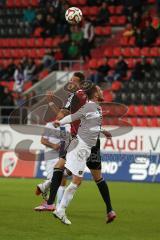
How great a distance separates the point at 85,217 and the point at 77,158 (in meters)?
1.54

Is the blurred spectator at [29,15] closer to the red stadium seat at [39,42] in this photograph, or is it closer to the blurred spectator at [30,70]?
the red stadium seat at [39,42]

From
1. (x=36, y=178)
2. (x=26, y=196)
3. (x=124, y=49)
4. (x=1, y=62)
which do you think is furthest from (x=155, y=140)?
(x=1, y=62)

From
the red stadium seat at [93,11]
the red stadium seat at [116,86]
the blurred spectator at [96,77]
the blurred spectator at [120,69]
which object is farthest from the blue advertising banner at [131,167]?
the red stadium seat at [93,11]

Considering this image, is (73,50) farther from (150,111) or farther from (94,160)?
(94,160)

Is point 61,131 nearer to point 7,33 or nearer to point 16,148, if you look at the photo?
point 16,148

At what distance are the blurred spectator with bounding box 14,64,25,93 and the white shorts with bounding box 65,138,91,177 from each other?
1946 cm

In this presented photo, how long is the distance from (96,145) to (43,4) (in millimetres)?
23663

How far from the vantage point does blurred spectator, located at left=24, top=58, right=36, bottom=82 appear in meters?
32.0

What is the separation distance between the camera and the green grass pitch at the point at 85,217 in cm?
1070

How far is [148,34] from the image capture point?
1169 inches

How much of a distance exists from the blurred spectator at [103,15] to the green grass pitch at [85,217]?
13955 millimetres

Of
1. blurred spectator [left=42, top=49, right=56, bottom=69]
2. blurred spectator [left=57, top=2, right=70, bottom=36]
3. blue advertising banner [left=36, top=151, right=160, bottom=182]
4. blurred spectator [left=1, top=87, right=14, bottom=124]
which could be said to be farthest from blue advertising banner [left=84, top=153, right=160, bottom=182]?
blurred spectator [left=57, top=2, right=70, bottom=36]

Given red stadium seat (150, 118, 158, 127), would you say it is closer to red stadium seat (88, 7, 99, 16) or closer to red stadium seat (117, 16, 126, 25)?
red stadium seat (117, 16, 126, 25)

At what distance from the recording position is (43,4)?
1391 inches
